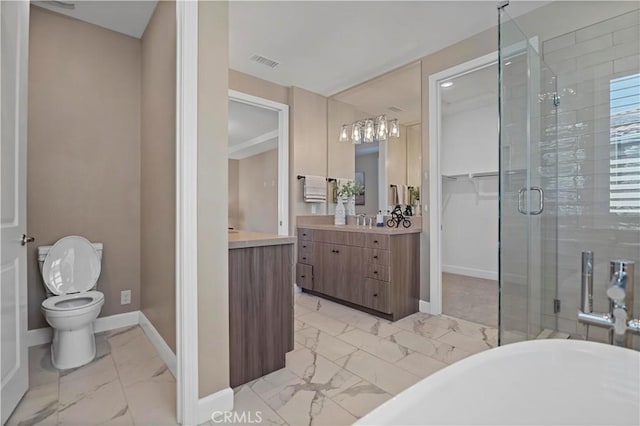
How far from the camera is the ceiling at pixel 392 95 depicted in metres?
3.42

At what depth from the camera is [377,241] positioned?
9.71 feet

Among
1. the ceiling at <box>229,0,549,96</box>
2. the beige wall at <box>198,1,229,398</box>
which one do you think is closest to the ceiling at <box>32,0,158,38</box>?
the ceiling at <box>229,0,549,96</box>

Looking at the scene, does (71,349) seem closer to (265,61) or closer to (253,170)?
(265,61)

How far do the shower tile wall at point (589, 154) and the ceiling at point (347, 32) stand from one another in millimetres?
555

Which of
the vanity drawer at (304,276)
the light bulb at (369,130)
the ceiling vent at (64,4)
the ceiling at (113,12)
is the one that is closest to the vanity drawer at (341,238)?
the vanity drawer at (304,276)

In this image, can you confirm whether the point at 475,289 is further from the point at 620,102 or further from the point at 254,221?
the point at 254,221

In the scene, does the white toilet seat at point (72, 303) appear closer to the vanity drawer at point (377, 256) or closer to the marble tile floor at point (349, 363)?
the marble tile floor at point (349, 363)

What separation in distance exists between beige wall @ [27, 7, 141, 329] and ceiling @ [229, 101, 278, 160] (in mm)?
1616

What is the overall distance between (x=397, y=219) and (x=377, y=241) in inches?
25.9

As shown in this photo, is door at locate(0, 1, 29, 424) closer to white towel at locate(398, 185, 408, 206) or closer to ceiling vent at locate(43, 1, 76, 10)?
ceiling vent at locate(43, 1, 76, 10)

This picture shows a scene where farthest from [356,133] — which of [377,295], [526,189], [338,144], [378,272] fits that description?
[526,189]

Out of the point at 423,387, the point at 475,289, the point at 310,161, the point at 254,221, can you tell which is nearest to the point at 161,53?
the point at 310,161

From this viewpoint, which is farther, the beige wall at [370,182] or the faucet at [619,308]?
the beige wall at [370,182]

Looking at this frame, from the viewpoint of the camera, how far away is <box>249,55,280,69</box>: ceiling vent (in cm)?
314
